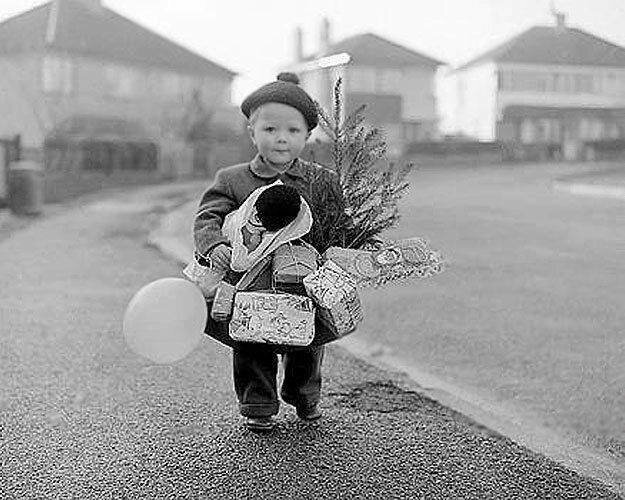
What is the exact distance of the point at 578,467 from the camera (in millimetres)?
3133

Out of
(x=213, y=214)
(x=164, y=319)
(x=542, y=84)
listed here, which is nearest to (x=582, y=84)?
(x=542, y=84)

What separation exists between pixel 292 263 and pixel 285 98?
552 millimetres

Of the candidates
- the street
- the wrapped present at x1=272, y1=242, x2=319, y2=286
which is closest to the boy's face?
the wrapped present at x1=272, y1=242, x2=319, y2=286

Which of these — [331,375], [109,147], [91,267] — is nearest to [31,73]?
[109,147]

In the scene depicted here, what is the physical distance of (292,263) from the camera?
3.25 meters

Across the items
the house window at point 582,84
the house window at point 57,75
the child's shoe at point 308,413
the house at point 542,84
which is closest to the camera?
the child's shoe at point 308,413

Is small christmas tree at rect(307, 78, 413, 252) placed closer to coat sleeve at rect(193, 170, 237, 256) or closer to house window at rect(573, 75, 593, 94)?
coat sleeve at rect(193, 170, 237, 256)

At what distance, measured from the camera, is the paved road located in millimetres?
2963

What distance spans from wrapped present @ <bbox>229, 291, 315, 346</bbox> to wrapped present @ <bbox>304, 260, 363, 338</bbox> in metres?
0.06

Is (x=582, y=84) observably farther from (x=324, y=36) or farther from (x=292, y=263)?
(x=292, y=263)

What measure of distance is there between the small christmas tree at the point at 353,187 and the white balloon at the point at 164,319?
466mm

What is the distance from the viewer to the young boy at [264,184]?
3.36 meters

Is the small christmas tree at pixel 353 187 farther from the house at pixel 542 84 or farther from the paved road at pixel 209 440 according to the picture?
the house at pixel 542 84

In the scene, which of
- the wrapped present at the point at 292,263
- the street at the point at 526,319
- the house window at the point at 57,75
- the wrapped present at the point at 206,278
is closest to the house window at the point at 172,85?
the house window at the point at 57,75
